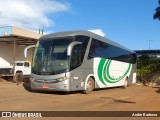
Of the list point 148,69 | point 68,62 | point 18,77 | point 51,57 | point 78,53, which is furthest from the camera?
point 148,69

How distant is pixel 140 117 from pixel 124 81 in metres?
15.9

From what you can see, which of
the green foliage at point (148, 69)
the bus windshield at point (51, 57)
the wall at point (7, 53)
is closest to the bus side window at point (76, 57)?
the bus windshield at point (51, 57)

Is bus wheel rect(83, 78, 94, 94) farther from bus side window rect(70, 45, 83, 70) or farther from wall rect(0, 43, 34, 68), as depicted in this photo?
wall rect(0, 43, 34, 68)

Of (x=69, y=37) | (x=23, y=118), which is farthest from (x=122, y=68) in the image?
(x=23, y=118)

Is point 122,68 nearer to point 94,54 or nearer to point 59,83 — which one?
point 94,54

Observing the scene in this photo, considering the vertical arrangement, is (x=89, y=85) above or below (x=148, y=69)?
below

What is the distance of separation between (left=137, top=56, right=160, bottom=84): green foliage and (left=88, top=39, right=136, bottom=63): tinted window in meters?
4.36

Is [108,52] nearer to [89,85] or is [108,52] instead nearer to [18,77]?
[89,85]

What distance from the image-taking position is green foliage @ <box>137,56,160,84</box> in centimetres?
3096

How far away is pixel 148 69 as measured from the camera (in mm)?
31406

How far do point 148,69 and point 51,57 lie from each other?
54.6 feet

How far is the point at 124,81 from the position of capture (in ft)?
84.3

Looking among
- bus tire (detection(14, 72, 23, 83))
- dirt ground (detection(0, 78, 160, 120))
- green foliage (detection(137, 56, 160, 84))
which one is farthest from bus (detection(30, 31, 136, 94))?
green foliage (detection(137, 56, 160, 84))

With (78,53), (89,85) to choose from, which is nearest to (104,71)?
(89,85)
